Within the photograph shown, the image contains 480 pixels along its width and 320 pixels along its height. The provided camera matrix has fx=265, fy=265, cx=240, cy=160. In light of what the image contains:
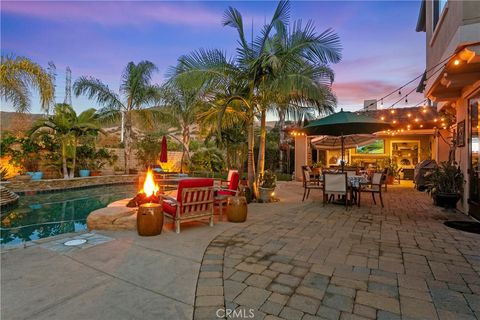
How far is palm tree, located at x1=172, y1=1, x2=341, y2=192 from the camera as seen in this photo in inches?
275

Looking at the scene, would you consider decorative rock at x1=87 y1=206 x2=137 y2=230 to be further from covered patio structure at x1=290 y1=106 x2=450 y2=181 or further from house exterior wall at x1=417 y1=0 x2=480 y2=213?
covered patio structure at x1=290 y1=106 x2=450 y2=181

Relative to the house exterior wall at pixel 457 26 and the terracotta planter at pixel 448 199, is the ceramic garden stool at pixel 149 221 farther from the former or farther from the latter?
the terracotta planter at pixel 448 199

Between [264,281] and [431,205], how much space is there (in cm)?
715

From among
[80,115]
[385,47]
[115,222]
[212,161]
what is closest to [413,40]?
[385,47]

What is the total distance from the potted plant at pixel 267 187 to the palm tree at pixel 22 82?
7539 mm

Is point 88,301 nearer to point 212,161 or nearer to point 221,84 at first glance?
point 221,84

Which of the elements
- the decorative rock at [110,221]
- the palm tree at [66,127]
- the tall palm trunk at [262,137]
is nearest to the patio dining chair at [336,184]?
the tall palm trunk at [262,137]

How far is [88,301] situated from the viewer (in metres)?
2.47

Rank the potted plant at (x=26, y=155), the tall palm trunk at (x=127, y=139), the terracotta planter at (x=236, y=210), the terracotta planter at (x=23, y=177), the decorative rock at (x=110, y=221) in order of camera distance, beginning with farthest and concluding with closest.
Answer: the tall palm trunk at (x=127, y=139)
the potted plant at (x=26, y=155)
the terracotta planter at (x=23, y=177)
the terracotta planter at (x=236, y=210)
the decorative rock at (x=110, y=221)

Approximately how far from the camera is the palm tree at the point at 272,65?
22.9 feet

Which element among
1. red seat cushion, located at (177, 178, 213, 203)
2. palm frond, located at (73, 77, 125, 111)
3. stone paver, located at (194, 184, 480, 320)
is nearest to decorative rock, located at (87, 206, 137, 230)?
red seat cushion, located at (177, 178, 213, 203)

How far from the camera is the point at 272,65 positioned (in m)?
6.80

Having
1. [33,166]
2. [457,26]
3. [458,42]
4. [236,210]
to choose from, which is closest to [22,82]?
[33,166]

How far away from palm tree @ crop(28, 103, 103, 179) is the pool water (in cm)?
230
